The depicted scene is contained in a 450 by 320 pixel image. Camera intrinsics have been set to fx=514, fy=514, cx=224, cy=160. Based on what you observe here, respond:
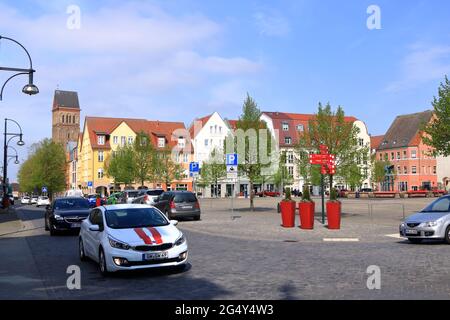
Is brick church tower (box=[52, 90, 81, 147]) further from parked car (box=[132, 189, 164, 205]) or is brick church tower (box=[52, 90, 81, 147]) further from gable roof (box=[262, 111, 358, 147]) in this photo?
parked car (box=[132, 189, 164, 205])

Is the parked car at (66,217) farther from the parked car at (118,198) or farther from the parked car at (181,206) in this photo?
the parked car at (118,198)

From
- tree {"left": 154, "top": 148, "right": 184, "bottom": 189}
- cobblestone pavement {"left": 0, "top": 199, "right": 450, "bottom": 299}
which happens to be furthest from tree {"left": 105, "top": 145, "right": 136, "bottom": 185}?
cobblestone pavement {"left": 0, "top": 199, "right": 450, "bottom": 299}

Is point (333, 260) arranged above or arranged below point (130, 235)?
below

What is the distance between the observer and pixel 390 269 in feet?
36.2

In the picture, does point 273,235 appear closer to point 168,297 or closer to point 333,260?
point 333,260

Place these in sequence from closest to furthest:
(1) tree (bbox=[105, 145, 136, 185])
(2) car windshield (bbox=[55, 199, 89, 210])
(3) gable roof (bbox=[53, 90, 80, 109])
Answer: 1. (2) car windshield (bbox=[55, 199, 89, 210])
2. (1) tree (bbox=[105, 145, 136, 185])
3. (3) gable roof (bbox=[53, 90, 80, 109])

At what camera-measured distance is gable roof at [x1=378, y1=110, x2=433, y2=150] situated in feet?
301

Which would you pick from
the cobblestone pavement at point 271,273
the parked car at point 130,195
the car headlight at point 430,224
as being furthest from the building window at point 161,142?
the car headlight at point 430,224

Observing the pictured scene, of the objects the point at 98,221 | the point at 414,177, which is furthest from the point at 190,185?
the point at 98,221

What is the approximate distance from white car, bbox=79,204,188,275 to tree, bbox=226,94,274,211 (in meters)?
26.1

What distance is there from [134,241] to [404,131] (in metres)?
92.9

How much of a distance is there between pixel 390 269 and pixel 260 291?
3752mm
